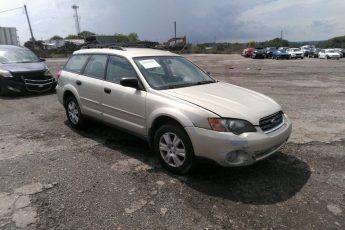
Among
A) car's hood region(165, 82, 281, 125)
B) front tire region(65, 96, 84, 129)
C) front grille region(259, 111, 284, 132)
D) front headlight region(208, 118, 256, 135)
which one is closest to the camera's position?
front headlight region(208, 118, 256, 135)

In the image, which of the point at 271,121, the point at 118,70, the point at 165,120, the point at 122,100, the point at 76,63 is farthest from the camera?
the point at 76,63

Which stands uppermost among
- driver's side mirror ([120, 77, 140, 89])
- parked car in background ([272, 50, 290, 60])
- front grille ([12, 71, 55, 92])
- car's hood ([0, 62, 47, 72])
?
driver's side mirror ([120, 77, 140, 89])

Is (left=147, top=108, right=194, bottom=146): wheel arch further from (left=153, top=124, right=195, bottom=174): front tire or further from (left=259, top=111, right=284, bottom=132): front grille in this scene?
→ (left=259, top=111, right=284, bottom=132): front grille

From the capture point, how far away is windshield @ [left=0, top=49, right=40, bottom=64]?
1142 cm

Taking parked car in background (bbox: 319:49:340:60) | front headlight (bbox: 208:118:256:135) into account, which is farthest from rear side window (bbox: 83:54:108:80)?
parked car in background (bbox: 319:49:340:60)

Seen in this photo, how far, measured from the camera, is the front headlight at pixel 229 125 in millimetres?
3947

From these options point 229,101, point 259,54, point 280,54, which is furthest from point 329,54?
point 229,101

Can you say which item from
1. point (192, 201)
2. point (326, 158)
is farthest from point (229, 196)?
point (326, 158)

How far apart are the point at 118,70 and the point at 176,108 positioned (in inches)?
62.8

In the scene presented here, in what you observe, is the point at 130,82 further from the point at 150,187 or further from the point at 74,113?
the point at 74,113

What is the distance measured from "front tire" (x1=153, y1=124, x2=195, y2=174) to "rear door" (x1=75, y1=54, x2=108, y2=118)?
161 cm

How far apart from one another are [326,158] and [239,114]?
197 centimetres

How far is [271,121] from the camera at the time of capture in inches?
171

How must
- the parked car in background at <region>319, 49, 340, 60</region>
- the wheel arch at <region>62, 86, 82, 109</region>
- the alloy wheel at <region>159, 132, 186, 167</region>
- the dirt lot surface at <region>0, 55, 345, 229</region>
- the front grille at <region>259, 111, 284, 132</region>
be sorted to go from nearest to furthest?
1. the dirt lot surface at <region>0, 55, 345, 229</region>
2. the front grille at <region>259, 111, 284, 132</region>
3. the alloy wheel at <region>159, 132, 186, 167</region>
4. the wheel arch at <region>62, 86, 82, 109</region>
5. the parked car in background at <region>319, 49, 340, 60</region>
